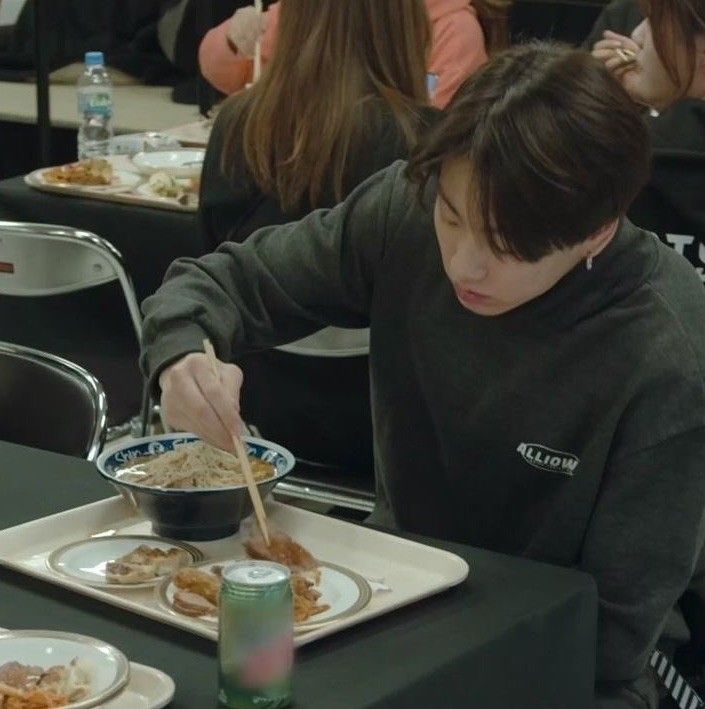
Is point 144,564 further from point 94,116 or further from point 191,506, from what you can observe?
point 94,116

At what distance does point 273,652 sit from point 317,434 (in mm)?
1349

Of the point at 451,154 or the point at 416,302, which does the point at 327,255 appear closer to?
the point at 416,302

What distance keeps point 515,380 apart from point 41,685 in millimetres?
638

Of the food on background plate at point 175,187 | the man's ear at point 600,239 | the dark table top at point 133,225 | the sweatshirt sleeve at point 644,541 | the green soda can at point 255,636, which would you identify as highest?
the man's ear at point 600,239

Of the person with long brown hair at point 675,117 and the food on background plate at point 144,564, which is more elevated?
the person with long brown hair at point 675,117

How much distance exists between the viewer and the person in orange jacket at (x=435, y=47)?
3.70 meters

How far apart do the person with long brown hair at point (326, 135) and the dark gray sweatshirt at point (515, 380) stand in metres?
0.63

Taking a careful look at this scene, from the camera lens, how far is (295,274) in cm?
175

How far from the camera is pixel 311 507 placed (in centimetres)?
267

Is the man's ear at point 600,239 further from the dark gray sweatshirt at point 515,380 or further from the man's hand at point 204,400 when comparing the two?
the man's hand at point 204,400

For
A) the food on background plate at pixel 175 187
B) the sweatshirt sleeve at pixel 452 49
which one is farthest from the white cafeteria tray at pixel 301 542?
the sweatshirt sleeve at pixel 452 49

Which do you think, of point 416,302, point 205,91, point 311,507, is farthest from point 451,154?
point 205,91

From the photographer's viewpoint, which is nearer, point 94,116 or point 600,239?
point 600,239

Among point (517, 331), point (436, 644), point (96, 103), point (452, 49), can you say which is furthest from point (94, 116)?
point (436, 644)
